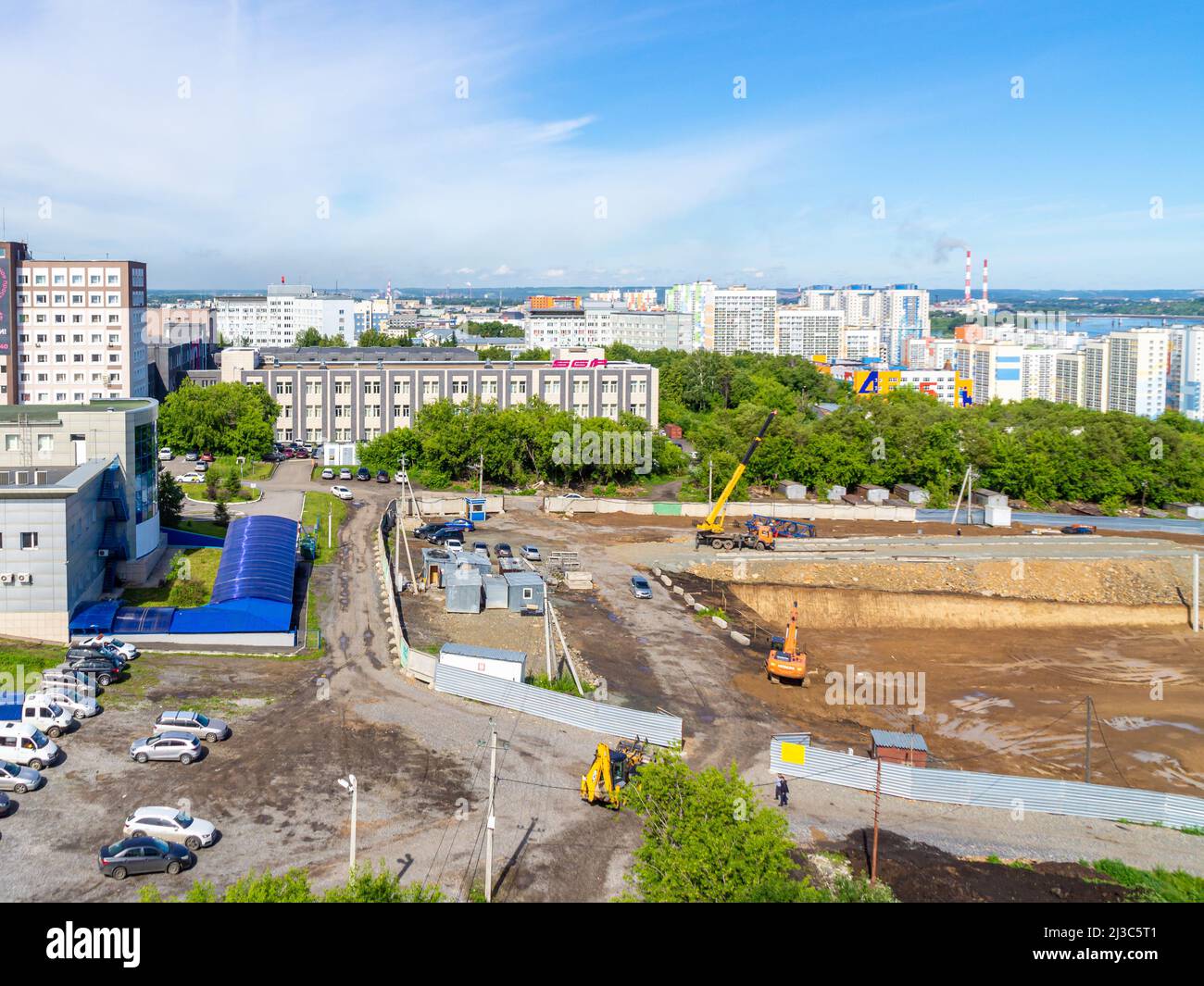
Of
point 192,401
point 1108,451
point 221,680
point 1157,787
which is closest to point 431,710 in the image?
point 221,680

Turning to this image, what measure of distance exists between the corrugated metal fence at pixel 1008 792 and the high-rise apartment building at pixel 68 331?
59074 mm

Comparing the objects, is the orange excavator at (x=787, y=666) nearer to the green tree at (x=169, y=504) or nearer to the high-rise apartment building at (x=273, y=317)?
the green tree at (x=169, y=504)

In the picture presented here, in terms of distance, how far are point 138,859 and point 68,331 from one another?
59.4 m

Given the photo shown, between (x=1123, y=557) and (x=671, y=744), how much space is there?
32165 millimetres

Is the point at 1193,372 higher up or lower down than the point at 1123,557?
higher up

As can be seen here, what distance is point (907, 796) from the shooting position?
19828 millimetres

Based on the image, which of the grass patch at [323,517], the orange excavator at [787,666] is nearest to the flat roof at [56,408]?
the grass patch at [323,517]

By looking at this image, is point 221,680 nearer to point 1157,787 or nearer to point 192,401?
point 1157,787

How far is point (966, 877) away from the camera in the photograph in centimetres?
1647

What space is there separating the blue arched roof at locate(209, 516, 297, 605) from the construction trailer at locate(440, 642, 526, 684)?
22.5 feet

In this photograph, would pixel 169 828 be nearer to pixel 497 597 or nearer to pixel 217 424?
pixel 497 597

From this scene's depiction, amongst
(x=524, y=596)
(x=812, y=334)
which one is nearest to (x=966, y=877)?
(x=524, y=596)

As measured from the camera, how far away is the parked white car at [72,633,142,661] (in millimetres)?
24703

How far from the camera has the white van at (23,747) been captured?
731 inches
